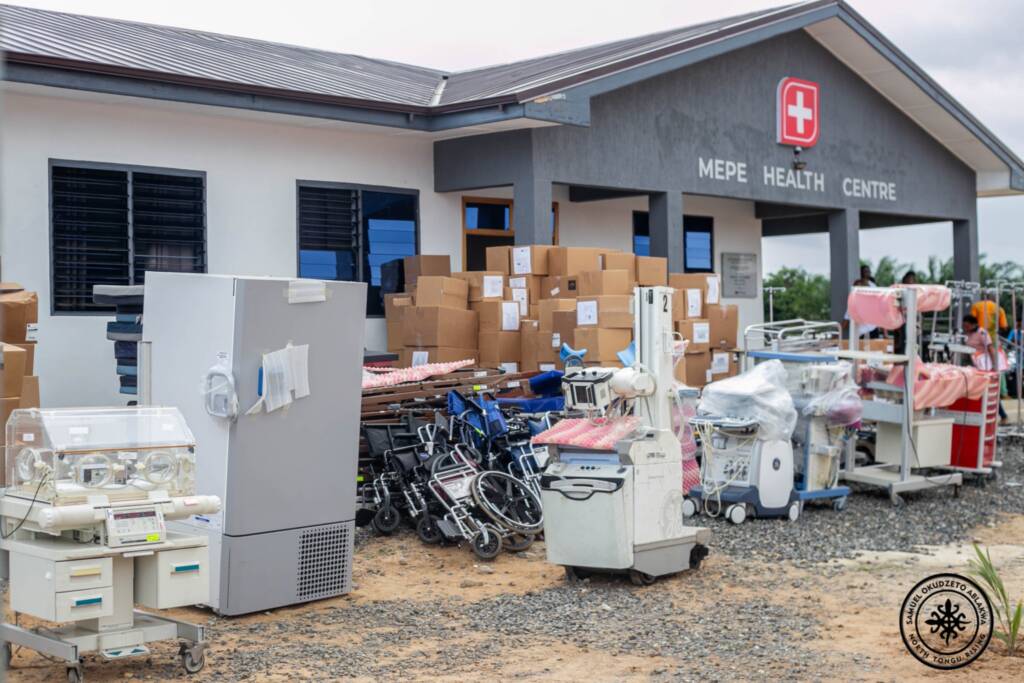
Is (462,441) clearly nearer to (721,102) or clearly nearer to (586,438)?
(586,438)

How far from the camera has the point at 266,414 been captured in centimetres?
732

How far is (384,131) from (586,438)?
6433 millimetres

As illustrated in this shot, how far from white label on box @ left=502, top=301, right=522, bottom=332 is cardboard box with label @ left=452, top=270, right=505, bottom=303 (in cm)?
18

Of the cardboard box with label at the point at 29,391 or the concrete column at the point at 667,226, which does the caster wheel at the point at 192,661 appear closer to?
the cardboard box with label at the point at 29,391

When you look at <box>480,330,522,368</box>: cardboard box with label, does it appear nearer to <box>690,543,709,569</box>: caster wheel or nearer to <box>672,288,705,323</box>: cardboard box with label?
<box>672,288,705,323</box>: cardboard box with label

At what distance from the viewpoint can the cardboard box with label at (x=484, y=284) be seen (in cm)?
1327

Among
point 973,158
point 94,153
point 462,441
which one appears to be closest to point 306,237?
point 94,153

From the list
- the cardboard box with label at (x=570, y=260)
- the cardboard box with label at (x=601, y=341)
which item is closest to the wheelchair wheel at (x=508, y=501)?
the cardboard box with label at (x=601, y=341)

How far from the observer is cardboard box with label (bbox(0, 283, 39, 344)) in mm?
8875

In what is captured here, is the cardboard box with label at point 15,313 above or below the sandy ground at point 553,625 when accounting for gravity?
above

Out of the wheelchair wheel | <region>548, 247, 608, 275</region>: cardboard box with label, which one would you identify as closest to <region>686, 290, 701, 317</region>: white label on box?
<region>548, 247, 608, 275</region>: cardboard box with label

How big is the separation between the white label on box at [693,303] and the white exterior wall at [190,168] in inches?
114

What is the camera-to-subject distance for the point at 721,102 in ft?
53.4

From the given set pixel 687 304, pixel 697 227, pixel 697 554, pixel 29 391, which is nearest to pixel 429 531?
pixel 697 554
